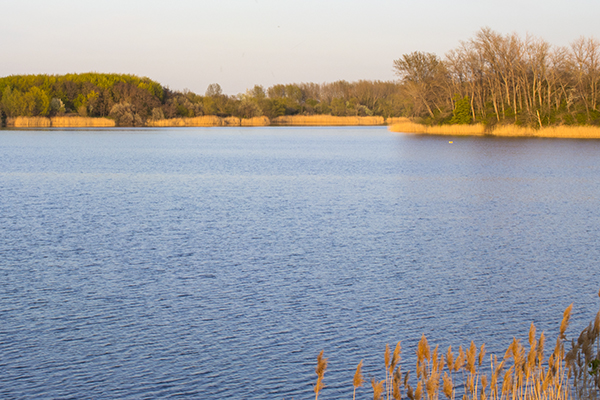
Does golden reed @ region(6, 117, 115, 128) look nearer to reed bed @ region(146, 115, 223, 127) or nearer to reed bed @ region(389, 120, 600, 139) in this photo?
reed bed @ region(146, 115, 223, 127)

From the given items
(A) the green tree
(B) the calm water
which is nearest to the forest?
(A) the green tree

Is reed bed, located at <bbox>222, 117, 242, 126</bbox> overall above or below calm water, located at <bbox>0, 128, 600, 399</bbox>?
above

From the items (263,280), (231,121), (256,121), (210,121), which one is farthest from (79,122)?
(263,280)

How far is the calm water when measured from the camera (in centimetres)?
638

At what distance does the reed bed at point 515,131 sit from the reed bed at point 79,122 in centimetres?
4383

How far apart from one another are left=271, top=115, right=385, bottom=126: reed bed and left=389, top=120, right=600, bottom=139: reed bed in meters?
36.5

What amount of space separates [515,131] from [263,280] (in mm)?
51705

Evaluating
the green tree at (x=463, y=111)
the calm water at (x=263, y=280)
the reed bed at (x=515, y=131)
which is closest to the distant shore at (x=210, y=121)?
the reed bed at (x=515, y=131)

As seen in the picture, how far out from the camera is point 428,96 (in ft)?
219

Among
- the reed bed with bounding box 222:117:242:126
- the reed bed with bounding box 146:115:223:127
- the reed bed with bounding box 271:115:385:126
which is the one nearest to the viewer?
the reed bed with bounding box 146:115:223:127

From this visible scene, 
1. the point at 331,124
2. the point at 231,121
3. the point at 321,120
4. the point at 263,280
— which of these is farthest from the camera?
the point at 331,124

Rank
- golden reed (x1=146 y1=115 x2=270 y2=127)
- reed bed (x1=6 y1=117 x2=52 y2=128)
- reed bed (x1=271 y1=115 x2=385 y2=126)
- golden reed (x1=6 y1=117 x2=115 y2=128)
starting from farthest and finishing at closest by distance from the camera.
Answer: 1. reed bed (x1=271 y1=115 x2=385 y2=126)
2. golden reed (x1=146 y1=115 x2=270 y2=127)
3. reed bed (x1=6 y1=117 x2=52 y2=128)
4. golden reed (x1=6 y1=117 x2=115 y2=128)

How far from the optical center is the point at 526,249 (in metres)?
11.9

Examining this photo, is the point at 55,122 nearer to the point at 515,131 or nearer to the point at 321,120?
the point at 321,120
